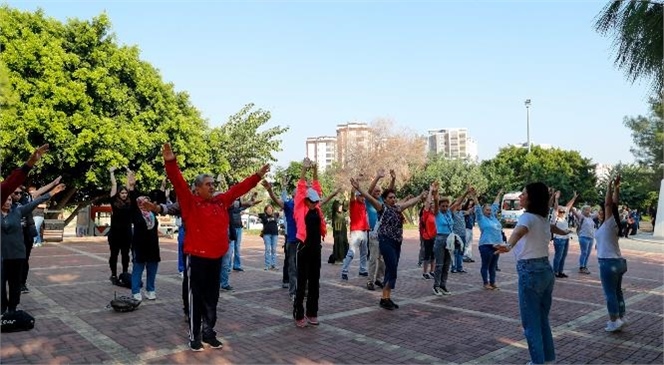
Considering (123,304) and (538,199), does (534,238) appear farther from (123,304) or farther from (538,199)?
(123,304)

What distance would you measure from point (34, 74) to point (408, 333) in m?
19.4

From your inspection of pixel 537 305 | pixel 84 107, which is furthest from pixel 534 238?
pixel 84 107

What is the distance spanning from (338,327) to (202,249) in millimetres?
2203

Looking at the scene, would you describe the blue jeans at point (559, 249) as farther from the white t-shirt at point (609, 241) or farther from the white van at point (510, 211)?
the white van at point (510, 211)

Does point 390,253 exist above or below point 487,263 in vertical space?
above

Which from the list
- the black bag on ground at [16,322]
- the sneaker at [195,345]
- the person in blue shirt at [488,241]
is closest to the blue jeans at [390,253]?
the person in blue shirt at [488,241]

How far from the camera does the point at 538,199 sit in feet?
15.7

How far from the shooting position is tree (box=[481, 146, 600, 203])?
4356 centimetres

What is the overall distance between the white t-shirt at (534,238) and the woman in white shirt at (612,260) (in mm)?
2006

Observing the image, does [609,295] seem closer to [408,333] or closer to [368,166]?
[408,333]

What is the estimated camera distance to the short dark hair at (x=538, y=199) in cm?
477

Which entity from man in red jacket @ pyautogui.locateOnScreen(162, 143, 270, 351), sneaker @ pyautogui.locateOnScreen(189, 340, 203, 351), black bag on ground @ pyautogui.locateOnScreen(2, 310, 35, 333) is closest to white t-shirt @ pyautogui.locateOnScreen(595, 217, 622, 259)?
man in red jacket @ pyautogui.locateOnScreen(162, 143, 270, 351)

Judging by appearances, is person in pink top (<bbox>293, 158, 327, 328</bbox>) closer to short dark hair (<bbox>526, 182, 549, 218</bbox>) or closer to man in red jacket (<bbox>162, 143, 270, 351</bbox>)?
man in red jacket (<bbox>162, 143, 270, 351</bbox>)

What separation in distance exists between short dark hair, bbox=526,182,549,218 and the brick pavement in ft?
5.30
